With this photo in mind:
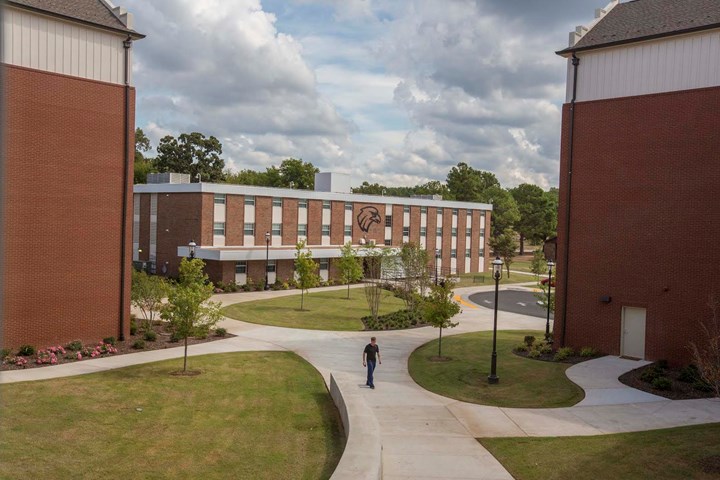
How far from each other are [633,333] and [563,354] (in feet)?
9.82

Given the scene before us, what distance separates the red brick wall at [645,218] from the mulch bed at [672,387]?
5.93 feet

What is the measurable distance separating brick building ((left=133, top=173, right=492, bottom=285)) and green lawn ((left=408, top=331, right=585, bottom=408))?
25.1 metres

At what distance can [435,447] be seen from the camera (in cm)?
1498

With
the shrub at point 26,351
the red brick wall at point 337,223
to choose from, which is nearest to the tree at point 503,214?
the red brick wall at point 337,223

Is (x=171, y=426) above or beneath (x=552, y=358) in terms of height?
beneath

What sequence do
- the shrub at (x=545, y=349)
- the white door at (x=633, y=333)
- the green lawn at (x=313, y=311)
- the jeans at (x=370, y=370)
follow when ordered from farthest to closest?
the green lawn at (x=313, y=311) < the shrub at (x=545, y=349) < the white door at (x=633, y=333) < the jeans at (x=370, y=370)

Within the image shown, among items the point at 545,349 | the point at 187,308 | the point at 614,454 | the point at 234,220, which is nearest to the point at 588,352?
the point at 545,349

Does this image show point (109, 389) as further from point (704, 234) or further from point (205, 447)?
point (704, 234)

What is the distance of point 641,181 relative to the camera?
24.9 m

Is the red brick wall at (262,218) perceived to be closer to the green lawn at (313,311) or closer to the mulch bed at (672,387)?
the green lawn at (313,311)

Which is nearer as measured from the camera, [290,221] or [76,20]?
[76,20]

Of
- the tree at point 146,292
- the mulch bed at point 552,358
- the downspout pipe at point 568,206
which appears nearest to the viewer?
the mulch bed at point 552,358

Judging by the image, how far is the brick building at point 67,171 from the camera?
76.9ft

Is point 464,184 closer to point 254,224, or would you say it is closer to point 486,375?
point 254,224
